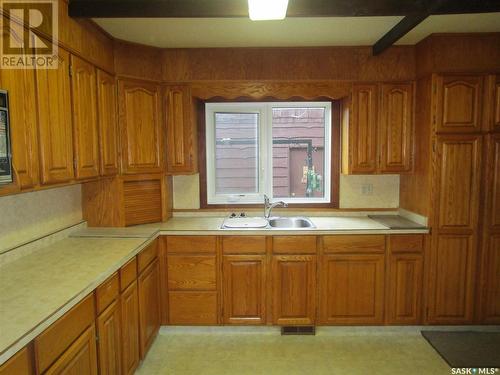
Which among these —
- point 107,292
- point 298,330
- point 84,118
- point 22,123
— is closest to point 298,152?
point 298,330

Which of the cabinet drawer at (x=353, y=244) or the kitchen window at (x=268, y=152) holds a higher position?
the kitchen window at (x=268, y=152)

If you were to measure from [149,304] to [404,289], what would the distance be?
79.6 inches

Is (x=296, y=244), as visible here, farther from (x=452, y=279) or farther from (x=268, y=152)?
(x=452, y=279)

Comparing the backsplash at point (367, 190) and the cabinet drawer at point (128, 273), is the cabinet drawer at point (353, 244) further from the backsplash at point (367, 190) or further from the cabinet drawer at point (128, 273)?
the cabinet drawer at point (128, 273)

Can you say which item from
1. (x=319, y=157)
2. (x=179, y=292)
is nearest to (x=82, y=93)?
(x=179, y=292)

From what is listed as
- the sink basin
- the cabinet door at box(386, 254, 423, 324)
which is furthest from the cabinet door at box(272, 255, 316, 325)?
the cabinet door at box(386, 254, 423, 324)

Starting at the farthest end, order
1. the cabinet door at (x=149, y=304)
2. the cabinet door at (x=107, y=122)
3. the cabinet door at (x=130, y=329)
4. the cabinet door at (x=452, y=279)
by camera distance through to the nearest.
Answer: the cabinet door at (x=452, y=279) → the cabinet door at (x=107, y=122) → the cabinet door at (x=149, y=304) → the cabinet door at (x=130, y=329)

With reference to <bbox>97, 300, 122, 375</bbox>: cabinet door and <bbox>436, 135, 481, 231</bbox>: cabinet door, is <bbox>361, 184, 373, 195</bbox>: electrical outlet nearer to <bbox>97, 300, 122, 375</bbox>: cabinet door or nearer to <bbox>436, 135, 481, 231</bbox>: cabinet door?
<bbox>436, 135, 481, 231</bbox>: cabinet door

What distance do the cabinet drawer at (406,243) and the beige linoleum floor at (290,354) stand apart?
71 centimetres

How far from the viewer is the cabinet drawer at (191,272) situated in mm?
2832

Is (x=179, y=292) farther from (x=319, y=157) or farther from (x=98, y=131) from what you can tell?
(x=319, y=157)

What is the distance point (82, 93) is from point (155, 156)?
0.85m

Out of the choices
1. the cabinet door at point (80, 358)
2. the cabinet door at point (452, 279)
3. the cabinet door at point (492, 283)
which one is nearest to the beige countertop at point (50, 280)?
the cabinet door at point (80, 358)

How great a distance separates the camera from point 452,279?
2.83m
